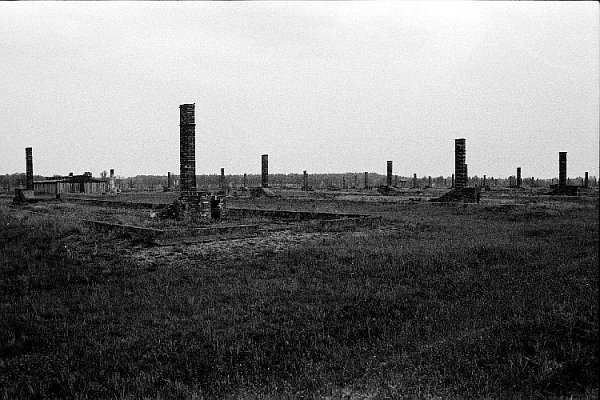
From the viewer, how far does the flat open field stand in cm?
471

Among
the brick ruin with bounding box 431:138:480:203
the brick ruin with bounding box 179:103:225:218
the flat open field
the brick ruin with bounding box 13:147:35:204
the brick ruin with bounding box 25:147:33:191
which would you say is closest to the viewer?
the flat open field

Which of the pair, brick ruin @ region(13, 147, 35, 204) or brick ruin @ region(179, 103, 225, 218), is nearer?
brick ruin @ region(179, 103, 225, 218)

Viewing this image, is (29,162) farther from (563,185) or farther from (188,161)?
(563,185)

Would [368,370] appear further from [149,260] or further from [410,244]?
[410,244]

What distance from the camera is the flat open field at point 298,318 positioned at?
4711mm

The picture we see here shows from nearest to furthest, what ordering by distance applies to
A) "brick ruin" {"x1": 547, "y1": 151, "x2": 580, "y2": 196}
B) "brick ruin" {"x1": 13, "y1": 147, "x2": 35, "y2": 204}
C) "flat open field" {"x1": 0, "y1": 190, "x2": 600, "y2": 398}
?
"flat open field" {"x1": 0, "y1": 190, "x2": 600, "y2": 398} < "brick ruin" {"x1": 13, "y1": 147, "x2": 35, "y2": 204} < "brick ruin" {"x1": 547, "y1": 151, "x2": 580, "y2": 196}

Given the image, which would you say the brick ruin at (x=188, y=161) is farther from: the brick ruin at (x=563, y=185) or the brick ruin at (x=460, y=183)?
the brick ruin at (x=563, y=185)

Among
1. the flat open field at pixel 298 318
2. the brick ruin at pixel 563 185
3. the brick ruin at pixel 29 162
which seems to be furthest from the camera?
the brick ruin at pixel 29 162

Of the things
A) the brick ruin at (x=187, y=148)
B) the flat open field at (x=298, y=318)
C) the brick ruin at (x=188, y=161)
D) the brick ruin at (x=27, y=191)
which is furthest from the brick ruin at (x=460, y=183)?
the brick ruin at (x=27, y=191)

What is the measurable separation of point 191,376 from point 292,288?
2962mm

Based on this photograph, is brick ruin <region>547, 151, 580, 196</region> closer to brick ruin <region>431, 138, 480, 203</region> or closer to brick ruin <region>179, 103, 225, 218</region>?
brick ruin <region>431, 138, 480, 203</region>

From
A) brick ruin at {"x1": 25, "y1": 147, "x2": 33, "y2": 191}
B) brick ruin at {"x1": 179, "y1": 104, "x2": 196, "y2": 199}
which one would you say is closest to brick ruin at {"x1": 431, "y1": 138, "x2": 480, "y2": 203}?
brick ruin at {"x1": 179, "y1": 104, "x2": 196, "y2": 199}

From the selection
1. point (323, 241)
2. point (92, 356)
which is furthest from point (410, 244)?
point (92, 356)

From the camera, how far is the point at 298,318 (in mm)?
6539
